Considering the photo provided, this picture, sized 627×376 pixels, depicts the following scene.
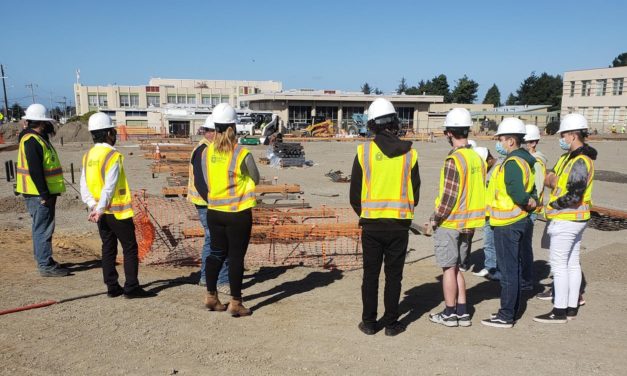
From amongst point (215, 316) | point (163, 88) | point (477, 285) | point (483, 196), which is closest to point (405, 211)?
point (483, 196)

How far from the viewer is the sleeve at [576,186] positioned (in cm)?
433

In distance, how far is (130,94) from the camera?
8844 cm

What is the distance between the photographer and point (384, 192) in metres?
3.94

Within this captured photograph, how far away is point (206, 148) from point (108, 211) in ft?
4.07

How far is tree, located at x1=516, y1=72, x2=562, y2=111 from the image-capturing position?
334 feet

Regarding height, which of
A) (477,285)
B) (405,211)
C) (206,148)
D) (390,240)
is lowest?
(477,285)

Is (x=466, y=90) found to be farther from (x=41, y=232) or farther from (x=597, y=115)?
(x=41, y=232)

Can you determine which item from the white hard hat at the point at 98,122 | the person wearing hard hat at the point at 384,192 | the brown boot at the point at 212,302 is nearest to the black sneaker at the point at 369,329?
the person wearing hard hat at the point at 384,192

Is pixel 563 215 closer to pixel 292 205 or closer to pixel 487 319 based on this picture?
pixel 487 319

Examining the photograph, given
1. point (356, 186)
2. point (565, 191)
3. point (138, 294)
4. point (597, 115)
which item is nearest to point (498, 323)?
point (565, 191)

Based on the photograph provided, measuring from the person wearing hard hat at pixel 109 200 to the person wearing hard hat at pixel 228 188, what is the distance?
0.95 metres

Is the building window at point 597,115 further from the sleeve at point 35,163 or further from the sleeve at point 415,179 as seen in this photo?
the sleeve at point 35,163

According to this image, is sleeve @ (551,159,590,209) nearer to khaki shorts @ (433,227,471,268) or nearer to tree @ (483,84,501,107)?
khaki shorts @ (433,227,471,268)

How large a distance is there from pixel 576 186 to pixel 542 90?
362ft
